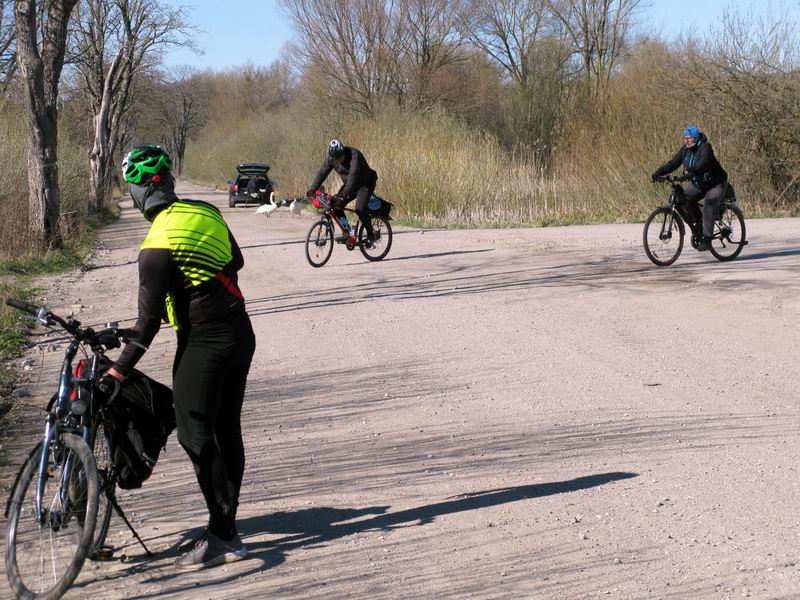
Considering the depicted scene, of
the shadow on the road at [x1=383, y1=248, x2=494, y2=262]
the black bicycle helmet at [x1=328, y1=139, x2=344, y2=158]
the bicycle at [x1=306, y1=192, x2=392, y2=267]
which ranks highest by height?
the black bicycle helmet at [x1=328, y1=139, x2=344, y2=158]

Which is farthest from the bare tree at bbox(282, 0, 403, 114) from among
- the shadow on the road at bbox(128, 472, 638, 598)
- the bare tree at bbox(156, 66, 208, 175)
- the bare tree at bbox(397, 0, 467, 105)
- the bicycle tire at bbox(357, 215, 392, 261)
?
the bare tree at bbox(156, 66, 208, 175)

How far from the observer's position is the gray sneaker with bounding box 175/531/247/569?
4523 millimetres

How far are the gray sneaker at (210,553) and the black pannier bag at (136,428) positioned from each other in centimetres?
38

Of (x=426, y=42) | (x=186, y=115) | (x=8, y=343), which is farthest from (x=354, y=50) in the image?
(x=186, y=115)

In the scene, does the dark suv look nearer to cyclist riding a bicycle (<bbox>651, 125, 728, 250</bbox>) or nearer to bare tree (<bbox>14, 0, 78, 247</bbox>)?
bare tree (<bbox>14, 0, 78, 247</bbox>)

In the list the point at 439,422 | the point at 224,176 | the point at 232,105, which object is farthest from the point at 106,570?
the point at 232,105

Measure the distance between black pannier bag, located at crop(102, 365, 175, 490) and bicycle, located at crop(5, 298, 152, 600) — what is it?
0.14 m

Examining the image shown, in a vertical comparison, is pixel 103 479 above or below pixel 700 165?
below

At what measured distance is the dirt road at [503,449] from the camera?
4.42 m

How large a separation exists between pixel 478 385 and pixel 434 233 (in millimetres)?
14580

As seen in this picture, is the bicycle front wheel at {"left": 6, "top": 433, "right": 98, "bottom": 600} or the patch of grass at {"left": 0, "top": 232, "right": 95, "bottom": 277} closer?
the bicycle front wheel at {"left": 6, "top": 433, "right": 98, "bottom": 600}

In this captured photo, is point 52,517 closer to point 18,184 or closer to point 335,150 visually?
point 335,150

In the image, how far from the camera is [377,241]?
1653 cm

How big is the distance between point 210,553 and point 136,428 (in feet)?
2.06
